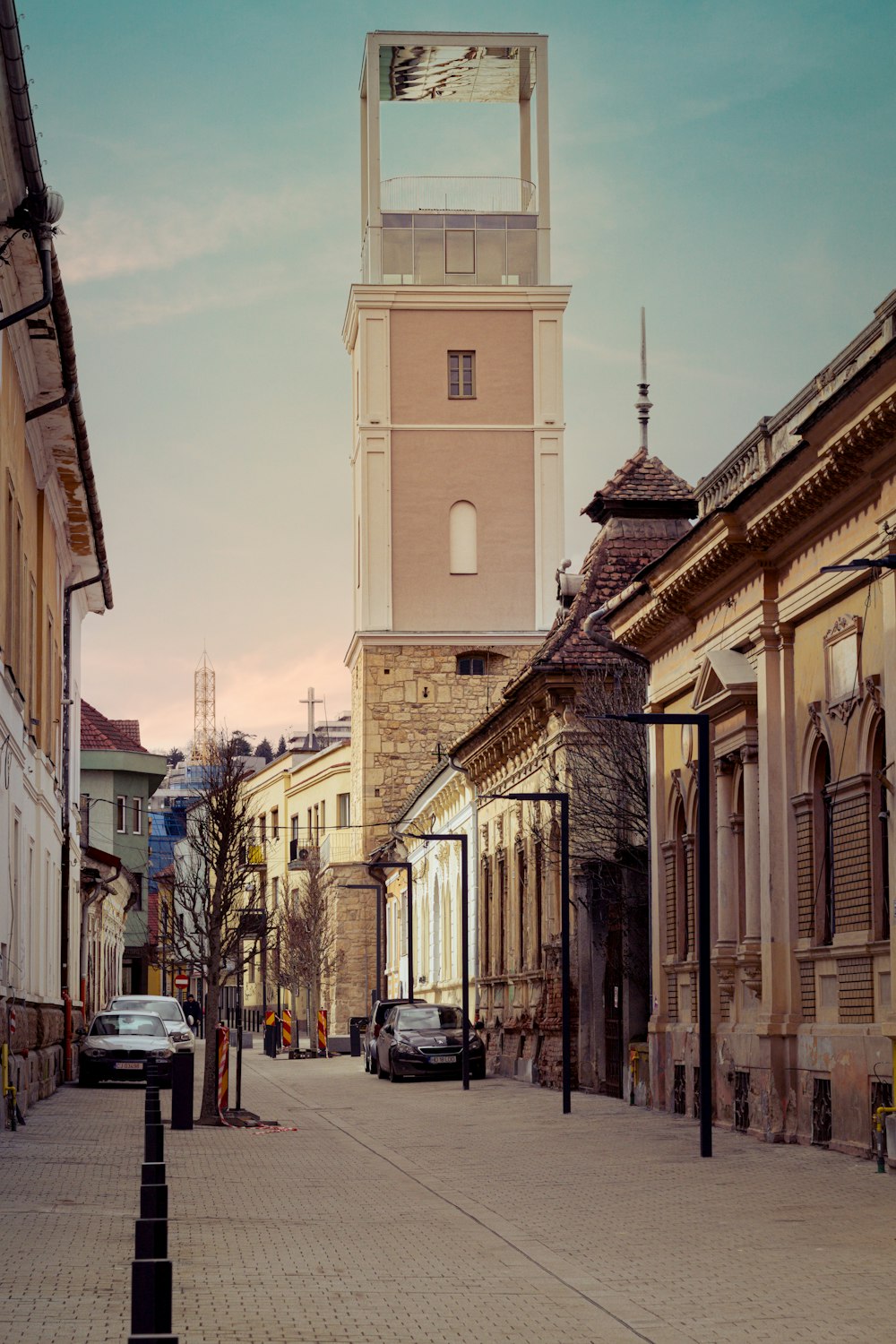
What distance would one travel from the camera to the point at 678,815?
2792cm

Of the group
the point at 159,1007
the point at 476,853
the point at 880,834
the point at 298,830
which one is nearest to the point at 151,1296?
the point at 880,834

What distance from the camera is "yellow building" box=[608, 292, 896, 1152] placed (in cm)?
1902

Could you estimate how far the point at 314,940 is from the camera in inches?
2768

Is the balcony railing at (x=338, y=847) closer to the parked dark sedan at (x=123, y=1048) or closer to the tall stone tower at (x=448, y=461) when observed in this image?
the tall stone tower at (x=448, y=461)

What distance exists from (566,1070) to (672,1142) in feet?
17.7

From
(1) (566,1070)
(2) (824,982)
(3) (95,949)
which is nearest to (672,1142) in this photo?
(2) (824,982)

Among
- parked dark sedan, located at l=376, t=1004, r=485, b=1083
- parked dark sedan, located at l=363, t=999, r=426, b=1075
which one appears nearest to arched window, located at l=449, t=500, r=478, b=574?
parked dark sedan, located at l=363, t=999, r=426, b=1075

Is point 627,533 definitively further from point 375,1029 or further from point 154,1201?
point 154,1201

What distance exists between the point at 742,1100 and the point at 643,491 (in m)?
15.2

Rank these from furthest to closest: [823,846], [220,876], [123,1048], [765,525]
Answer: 1. [123,1048]
2. [220,876]
3. [765,525]
4. [823,846]

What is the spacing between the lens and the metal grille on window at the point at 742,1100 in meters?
23.0

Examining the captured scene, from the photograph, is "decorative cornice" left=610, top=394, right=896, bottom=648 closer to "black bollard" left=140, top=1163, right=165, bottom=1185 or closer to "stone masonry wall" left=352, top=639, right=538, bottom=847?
"black bollard" left=140, top=1163, right=165, bottom=1185

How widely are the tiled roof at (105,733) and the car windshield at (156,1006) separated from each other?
3862 centimetres

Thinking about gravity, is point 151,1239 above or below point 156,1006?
above
